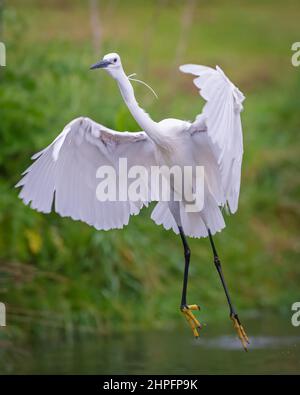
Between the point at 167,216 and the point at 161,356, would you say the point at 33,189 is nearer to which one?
the point at 167,216

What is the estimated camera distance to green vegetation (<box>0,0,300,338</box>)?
405 inches

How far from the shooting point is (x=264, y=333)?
10164 millimetres

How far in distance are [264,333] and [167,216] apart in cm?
256

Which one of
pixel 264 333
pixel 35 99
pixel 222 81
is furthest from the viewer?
pixel 35 99

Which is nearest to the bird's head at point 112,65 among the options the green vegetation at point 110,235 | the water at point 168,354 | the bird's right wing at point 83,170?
the bird's right wing at point 83,170

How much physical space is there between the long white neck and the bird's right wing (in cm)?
35

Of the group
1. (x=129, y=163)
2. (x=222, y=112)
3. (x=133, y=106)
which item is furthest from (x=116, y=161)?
(x=222, y=112)

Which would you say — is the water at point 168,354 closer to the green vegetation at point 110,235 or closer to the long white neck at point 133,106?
the green vegetation at point 110,235

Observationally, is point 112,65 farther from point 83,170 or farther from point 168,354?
point 168,354

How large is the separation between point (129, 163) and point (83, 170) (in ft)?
1.14

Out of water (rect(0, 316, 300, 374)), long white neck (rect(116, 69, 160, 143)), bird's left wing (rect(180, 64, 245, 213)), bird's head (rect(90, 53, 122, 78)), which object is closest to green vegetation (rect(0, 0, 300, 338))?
water (rect(0, 316, 300, 374))

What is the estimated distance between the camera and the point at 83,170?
7.76m

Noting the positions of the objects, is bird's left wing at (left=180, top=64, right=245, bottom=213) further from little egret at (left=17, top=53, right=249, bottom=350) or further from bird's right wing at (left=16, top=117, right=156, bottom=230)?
bird's right wing at (left=16, top=117, right=156, bottom=230)
